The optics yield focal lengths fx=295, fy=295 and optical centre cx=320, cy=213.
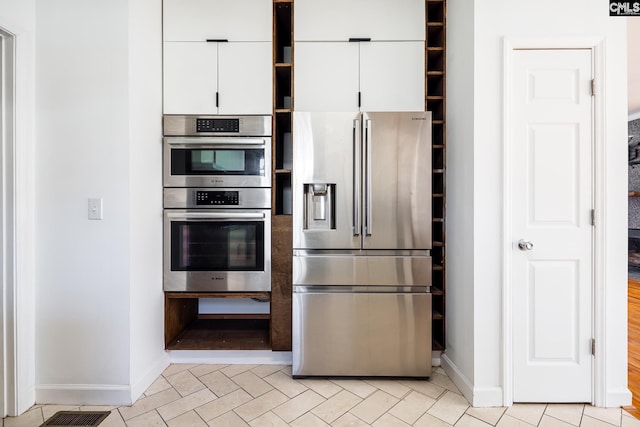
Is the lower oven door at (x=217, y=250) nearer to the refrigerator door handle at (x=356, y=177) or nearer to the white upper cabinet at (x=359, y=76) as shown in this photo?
the refrigerator door handle at (x=356, y=177)

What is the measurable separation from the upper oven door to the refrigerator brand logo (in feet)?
7.24

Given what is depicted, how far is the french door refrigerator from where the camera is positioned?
1942 millimetres

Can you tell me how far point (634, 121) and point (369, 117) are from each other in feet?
20.3

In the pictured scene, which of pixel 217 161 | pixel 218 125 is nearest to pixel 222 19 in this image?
pixel 218 125

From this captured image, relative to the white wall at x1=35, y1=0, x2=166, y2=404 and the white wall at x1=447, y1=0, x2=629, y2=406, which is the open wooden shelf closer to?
the white wall at x1=35, y1=0, x2=166, y2=404

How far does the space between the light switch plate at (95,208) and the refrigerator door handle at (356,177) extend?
154cm

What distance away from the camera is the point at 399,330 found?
1.95 meters

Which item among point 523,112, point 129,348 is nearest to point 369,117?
point 523,112

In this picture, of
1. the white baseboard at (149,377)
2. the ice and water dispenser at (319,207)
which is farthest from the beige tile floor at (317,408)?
the ice and water dispenser at (319,207)

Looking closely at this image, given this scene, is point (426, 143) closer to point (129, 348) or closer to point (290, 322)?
point (290, 322)

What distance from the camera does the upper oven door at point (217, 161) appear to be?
6.94 ft

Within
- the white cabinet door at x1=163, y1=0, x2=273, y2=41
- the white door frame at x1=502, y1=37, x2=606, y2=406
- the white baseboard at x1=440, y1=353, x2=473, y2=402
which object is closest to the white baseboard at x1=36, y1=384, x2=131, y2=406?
the white baseboard at x1=440, y1=353, x2=473, y2=402

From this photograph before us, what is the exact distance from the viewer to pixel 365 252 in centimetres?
197

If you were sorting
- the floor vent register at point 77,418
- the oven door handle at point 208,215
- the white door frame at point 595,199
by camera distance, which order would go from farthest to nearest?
the oven door handle at point 208,215 → the white door frame at point 595,199 → the floor vent register at point 77,418
